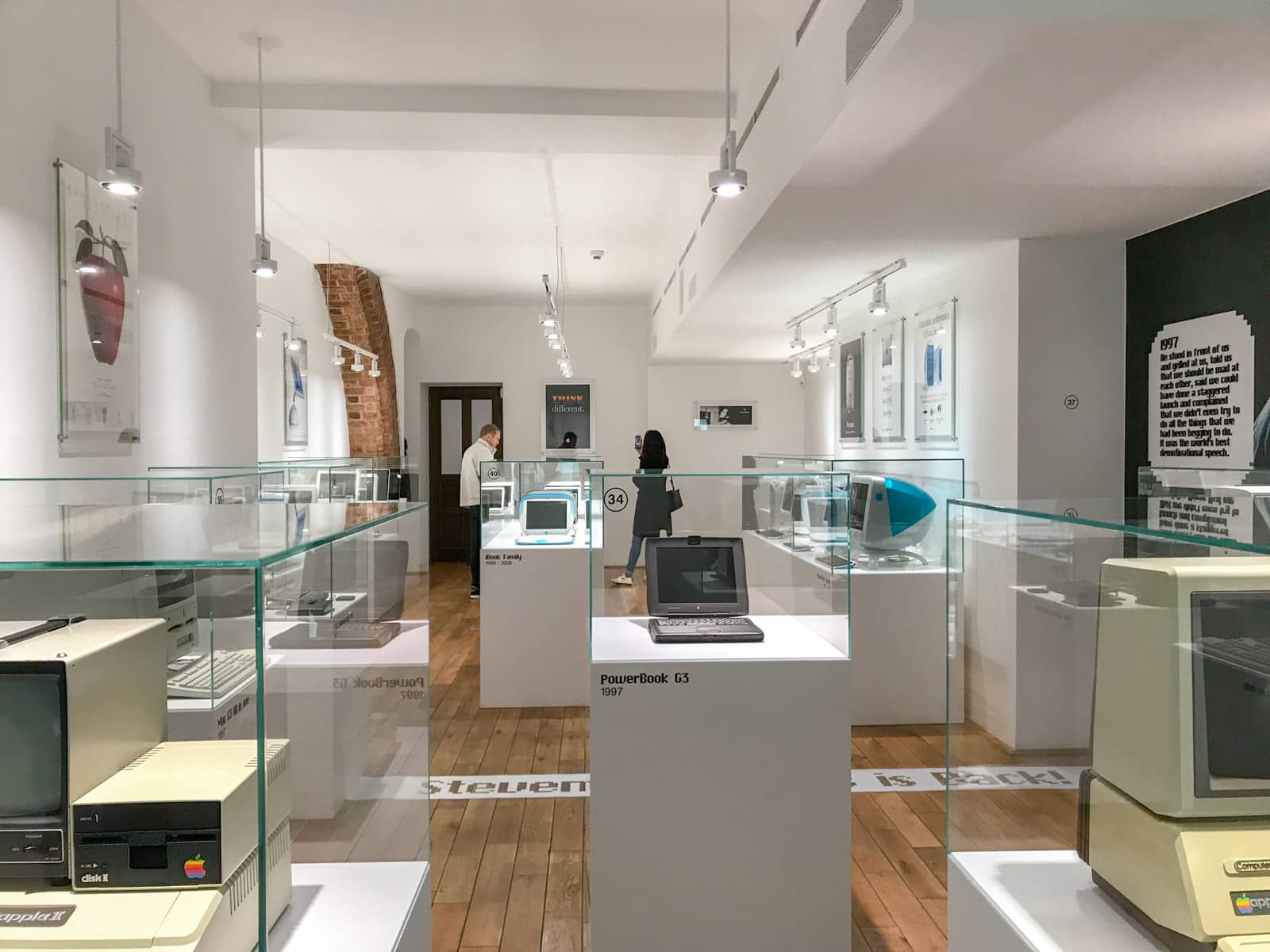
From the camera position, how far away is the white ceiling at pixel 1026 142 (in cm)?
217

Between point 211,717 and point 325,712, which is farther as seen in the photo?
point 325,712

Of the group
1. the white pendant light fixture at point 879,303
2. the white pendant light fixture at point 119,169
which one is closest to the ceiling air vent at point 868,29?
the white pendant light fixture at point 119,169

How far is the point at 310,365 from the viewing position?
7820 millimetres

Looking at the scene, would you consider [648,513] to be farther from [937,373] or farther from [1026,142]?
[937,373]

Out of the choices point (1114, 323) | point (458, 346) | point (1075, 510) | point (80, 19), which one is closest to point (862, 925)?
point (1075, 510)

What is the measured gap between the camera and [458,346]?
10.9m

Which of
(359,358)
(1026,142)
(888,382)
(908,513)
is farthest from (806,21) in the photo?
(359,358)

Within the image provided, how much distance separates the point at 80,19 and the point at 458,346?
25.0 feet

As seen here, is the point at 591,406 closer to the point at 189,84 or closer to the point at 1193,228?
the point at 189,84

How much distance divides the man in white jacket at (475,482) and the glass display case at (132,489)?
11.7ft

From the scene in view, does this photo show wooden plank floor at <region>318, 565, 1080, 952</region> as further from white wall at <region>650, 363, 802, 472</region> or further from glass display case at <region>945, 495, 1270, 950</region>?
white wall at <region>650, 363, 802, 472</region>

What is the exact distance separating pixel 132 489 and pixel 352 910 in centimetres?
282

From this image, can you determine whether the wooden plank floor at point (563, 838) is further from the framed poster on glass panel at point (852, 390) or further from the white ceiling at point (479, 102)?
the framed poster on glass panel at point (852, 390)

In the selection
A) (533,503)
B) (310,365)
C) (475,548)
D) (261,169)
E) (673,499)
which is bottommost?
(475,548)
